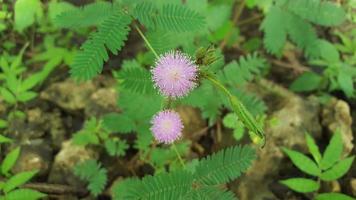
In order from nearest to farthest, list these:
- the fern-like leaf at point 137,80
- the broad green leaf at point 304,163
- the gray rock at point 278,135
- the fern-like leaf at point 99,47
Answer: the fern-like leaf at point 99,47 → the fern-like leaf at point 137,80 → the broad green leaf at point 304,163 → the gray rock at point 278,135

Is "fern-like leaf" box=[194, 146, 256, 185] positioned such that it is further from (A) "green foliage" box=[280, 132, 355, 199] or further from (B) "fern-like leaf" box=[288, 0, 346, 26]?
(B) "fern-like leaf" box=[288, 0, 346, 26]

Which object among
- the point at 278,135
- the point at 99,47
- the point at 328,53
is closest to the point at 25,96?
the point at 99,47

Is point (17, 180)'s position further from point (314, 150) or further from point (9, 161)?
point (314, 150)

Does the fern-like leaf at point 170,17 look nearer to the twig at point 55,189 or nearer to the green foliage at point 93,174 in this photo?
the green foliage at point 93,174

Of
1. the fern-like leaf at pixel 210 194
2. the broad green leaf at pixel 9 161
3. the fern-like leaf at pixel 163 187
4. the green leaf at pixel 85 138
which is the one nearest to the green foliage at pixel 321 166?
the fern-like leaf at pixel 210 194

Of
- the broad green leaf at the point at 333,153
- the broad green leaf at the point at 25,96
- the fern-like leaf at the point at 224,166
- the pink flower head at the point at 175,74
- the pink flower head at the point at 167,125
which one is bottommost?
the broad green leaf at the point at 333,153
